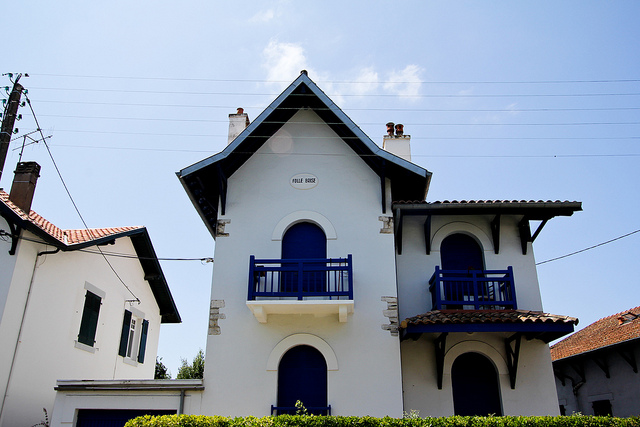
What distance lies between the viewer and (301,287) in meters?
10.4

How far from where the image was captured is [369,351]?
10570 mm

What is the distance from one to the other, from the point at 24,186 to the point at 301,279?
8.12 metres

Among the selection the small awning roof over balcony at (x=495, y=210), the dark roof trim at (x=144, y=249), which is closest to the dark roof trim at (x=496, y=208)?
the small awning roof over balcony at (x=495, y=210)

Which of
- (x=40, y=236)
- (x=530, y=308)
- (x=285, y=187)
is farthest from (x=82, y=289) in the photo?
(x=530, y=308)

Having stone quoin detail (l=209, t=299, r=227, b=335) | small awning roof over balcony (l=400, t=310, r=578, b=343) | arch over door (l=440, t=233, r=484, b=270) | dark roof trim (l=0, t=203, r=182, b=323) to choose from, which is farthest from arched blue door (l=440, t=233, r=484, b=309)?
dark roof trim (l=0, t=203, r=182, b=323)

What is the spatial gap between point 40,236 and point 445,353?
9696mm

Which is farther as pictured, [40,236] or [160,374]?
[160,374]

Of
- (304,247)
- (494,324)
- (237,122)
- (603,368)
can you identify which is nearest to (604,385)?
(603,368)

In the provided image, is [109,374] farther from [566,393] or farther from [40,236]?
[566,393]

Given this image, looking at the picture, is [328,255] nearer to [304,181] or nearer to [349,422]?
[304,181]

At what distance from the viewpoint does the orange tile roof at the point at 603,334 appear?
1475cm

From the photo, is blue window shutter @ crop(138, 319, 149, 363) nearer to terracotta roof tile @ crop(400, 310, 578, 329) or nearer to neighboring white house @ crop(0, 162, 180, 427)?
neighboring white house @ crop(0, 162, 180, 427)

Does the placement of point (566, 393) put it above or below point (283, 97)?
below

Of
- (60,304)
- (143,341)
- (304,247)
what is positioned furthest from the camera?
(143,341)
